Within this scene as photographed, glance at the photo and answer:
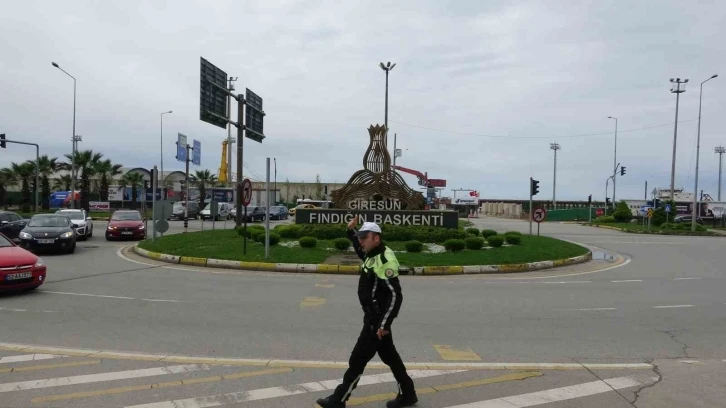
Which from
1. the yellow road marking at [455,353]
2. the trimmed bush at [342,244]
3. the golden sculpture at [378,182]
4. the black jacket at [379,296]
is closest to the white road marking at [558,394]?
the black jacket at [379,296]

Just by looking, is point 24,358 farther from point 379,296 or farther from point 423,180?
point 423,180

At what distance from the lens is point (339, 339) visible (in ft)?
22.9

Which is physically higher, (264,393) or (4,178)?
(4,178)

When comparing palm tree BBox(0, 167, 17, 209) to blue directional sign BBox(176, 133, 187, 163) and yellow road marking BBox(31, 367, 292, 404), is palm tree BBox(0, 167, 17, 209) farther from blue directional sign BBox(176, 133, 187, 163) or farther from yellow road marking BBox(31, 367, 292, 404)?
yellow road marking BBox(31, 367, 292, 404)

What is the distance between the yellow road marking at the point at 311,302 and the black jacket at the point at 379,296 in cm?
493

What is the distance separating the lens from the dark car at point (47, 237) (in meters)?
17.2

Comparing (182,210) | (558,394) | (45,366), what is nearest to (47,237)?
(45,366)

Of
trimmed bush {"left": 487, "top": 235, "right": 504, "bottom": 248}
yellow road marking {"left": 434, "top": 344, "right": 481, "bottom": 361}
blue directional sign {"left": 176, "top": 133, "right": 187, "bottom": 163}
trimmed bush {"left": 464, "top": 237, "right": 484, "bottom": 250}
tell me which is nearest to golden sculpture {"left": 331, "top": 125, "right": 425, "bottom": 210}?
trimmed bush {"left": 487, "top": 235, "right": 504, "bottom": 248}

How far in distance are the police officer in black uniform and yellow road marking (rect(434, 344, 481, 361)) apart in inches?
71.3

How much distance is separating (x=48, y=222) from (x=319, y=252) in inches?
389

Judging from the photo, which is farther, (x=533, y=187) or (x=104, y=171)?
(x=104, y=171)

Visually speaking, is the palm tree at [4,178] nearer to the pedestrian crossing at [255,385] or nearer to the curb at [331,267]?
the curb at [331,267]

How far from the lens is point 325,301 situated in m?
9.86

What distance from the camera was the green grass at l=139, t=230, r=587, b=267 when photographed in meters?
15.6
